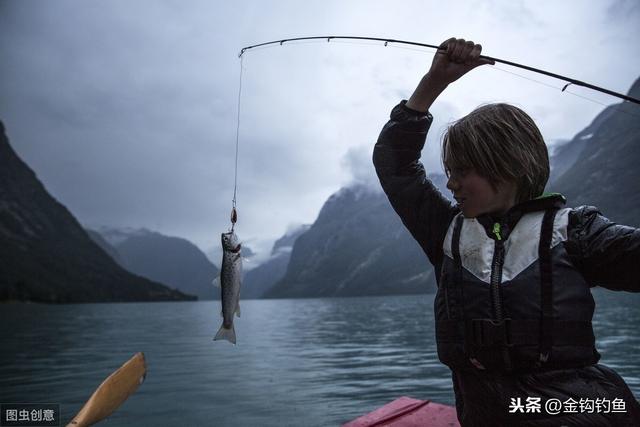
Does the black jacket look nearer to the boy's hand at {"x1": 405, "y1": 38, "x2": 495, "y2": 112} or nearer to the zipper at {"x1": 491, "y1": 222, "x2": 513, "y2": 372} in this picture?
the zipper at {"x1": 491, "y1": 222, "x2": 513, "y2": 372}

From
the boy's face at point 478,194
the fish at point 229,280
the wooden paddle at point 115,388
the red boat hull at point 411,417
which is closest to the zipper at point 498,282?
the boy's face at point 478,194

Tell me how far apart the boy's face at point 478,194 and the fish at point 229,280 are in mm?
3557

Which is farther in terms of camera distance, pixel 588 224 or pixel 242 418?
pixel 242 418

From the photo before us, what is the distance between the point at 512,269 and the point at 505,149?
27.2 inches

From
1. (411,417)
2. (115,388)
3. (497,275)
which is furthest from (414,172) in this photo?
(411,417)

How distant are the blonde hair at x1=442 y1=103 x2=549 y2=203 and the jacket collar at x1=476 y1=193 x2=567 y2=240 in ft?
0.37

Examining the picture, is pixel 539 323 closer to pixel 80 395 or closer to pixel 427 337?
pixel 80 395

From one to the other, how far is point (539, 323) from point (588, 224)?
1.99 feet

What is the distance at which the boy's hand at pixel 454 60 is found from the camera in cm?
284

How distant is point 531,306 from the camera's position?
2508 mm

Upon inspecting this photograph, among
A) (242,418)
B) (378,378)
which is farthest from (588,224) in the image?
(378,378)

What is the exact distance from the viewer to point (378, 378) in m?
17.2

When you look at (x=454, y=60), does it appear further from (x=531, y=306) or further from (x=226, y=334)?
(x=226, y=334)

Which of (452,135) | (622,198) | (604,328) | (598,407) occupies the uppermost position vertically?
(622,198)
